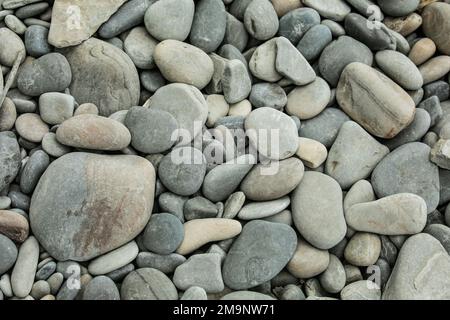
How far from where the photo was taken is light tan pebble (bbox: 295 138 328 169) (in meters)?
1.58

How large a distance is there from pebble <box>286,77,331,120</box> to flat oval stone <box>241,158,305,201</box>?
205 millimetres

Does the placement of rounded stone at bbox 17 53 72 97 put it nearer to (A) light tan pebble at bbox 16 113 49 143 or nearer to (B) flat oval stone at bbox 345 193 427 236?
(A) light tan pebble at bbox 16 113 49 143

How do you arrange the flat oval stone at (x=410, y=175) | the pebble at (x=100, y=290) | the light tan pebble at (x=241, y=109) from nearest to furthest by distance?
the pebble at (x=100, y=290) < the flat oval stone at (x=410, y=175) < the light tan pebble at (x=241, y=109)

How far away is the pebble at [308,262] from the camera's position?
1.46 m

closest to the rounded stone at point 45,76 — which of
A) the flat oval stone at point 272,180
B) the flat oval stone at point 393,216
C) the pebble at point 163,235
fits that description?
the pebble at point 163,235

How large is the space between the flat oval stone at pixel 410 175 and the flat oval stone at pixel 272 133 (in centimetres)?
27

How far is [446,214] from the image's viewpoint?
1.57 meters

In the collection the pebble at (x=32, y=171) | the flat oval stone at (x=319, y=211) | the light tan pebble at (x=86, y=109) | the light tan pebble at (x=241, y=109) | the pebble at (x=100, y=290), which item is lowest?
the pebble at (x=100, y=290)

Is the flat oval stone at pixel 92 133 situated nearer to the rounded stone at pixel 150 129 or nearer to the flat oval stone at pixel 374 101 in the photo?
the rounded stone at pixel 150 129

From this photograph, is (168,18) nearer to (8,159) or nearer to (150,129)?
(150,129)

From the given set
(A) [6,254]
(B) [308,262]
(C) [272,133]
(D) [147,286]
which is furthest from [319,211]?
(A) [6,254]

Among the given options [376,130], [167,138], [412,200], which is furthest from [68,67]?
[412,200]

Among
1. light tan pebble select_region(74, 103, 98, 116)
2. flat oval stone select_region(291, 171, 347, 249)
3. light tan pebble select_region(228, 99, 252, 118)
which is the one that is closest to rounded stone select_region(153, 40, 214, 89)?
light tan pebble select_region(228, 99, 252, 118)

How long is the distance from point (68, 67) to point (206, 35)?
17.0 inches
